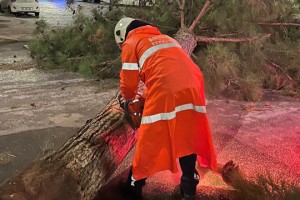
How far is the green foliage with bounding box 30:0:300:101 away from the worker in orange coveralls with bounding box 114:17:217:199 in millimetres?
2626

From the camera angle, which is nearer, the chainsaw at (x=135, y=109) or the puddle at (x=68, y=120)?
the chainsaw at (x=135, y=109)

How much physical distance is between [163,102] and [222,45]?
3.25m

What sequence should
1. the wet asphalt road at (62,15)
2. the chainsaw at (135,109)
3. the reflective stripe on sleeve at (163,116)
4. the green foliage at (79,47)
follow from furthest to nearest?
1. the wet asphalt road at (62,15)
2. the green foliage at (79,47)
3. the chainsaw at (135,109)
4. the reflective stripe on sleeve at (163,116)

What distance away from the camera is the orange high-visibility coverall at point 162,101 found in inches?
101

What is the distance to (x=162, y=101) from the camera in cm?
255

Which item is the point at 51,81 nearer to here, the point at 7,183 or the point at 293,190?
the point at 7,183

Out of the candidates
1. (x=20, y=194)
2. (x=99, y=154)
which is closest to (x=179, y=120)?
(x=99, y=154)

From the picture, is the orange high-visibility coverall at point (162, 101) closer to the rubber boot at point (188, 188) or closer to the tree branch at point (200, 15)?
the rubber boot at point (188, 188)

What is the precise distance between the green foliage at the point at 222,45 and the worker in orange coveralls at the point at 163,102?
2.63 meters

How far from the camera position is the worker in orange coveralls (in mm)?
2555

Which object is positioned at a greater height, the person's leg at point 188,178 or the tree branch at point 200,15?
the tree branch at point 200,15

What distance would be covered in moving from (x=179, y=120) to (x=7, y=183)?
125cm

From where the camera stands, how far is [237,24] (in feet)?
18.0

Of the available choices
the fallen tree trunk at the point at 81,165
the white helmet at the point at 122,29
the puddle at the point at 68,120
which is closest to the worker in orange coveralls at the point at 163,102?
the white helmet at the point at 122,29
